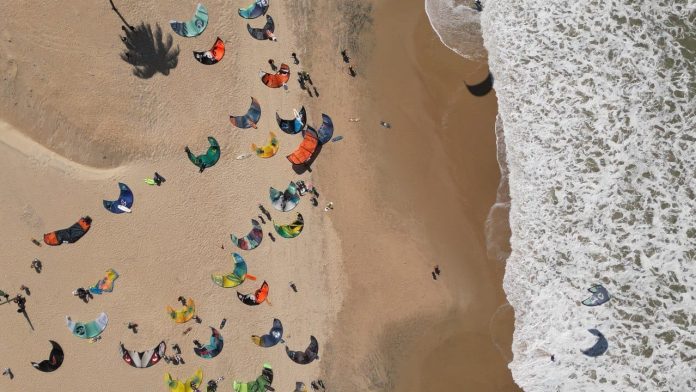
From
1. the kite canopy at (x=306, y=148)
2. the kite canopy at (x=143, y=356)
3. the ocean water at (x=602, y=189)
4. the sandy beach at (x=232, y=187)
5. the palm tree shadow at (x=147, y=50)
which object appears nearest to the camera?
the ocean water at (x=602, y=189)

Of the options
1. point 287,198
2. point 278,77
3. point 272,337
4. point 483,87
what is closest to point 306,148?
point 287,198

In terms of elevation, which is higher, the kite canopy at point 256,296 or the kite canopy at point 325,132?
the kite canopy at point 325,132

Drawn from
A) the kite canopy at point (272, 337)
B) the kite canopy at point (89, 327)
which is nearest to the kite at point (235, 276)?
the kite canopy at point (272, 337)

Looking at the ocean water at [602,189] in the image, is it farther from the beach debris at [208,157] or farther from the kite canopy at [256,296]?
the beach debris at [208,157]

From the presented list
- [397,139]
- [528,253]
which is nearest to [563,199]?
[528,253]

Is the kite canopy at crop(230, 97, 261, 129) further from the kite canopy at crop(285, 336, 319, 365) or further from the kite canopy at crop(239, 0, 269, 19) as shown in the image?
the kite canopy at crop(285, 336, 319, 365)

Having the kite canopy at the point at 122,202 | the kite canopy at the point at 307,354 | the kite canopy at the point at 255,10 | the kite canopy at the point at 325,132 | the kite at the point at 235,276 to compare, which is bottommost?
the kite canopy at the point at 307,354

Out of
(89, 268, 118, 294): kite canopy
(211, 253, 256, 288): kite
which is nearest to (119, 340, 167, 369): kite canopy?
(89, 268, 118, 294): kite canopy
